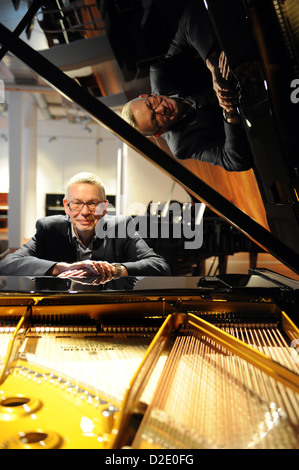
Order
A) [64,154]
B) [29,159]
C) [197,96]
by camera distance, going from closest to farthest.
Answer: [197,96]
[29,159]
[64,154]

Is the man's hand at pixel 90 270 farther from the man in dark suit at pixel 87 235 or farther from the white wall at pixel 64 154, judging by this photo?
the white wall at pixel 64 154

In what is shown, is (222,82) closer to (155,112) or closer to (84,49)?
(155,112)

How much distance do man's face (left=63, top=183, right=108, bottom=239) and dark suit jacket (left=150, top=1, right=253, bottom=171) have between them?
1054 millimetres

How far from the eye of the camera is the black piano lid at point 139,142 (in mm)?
1461

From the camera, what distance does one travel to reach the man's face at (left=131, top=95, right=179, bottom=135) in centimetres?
178

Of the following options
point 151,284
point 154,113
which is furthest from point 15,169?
point 151,284

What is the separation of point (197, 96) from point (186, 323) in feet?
3.24

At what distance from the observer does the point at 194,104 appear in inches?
70.4

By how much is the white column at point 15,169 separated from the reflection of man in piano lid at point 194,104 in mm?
6800

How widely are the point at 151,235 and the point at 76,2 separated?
3303mm

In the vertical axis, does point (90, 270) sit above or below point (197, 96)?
below

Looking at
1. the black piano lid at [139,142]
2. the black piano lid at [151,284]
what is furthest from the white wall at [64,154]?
the black piano lid at [139,142]

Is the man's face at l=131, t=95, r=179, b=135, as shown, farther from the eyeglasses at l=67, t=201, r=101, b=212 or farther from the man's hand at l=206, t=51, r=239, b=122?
the eyeglasses at l=67, t=201, r=101, b=212

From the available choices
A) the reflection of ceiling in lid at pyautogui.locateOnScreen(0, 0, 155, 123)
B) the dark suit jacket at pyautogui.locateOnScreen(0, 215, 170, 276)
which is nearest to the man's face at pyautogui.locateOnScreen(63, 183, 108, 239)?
the dark suit jacket at pyautogui.locateOnScreen(0, 215, 170, 276)
